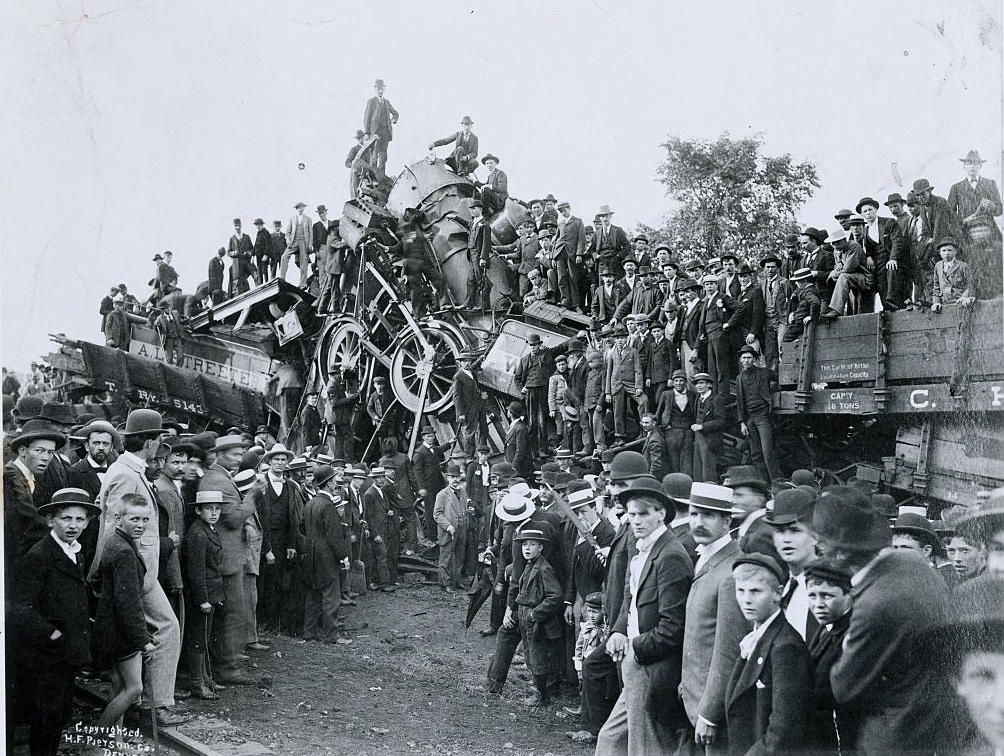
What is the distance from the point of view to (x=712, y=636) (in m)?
4.26

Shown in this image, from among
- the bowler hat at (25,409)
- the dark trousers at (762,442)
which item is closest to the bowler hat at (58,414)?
the bowler hat at (25,409)

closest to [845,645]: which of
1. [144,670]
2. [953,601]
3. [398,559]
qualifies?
[953,601]

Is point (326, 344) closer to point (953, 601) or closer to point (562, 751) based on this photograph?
point (562, 751)

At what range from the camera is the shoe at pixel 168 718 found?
5.93 m

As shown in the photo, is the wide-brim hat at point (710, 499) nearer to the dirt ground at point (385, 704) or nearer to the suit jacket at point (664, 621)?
the suit jacket at point (664, 621)

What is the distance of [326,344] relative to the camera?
1234cm

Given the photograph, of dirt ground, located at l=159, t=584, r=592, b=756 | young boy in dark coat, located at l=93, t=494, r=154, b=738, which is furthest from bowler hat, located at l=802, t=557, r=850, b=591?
young boy in dark coat, located at l=93, t=494, r=154, b=738

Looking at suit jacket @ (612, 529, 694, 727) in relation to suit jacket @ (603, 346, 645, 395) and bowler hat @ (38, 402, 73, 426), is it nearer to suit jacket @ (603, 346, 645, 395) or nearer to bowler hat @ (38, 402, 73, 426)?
suit jacket @ (603, 346, 645, 395)

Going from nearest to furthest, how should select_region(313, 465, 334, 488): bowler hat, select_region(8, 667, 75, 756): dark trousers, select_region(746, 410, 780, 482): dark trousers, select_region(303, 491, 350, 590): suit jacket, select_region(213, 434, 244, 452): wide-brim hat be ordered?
1. select_region(8, 667, 75, 756): dark trousers
2. select_region(213, 434, 244, 452): wide-brim hat
3. select_region(746, 410, 780, 482): dark trousers
4. select_region(303, 491, 350, 590): suit jacket
5. select_region(313, 465, 334, 488): bowler hat

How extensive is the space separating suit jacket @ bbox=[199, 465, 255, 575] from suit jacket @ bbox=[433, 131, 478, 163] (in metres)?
3.15

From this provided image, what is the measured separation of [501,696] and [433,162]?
5446mm

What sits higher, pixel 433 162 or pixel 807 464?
pixel 433 162

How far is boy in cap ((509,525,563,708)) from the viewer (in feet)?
21.7

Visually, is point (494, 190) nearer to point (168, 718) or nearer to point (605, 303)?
point (605, 303)
